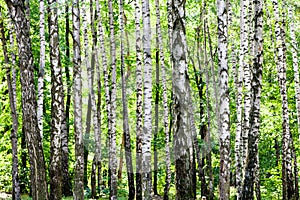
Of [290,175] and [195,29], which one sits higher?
[195,29]

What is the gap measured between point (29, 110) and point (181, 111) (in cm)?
327

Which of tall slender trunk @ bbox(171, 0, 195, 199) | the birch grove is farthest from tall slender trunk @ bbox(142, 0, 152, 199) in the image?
tall slender trunk @ bbox(171, 0, 195, 199)

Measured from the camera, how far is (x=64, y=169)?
18562 millimetres

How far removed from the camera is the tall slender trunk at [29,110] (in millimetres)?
9248

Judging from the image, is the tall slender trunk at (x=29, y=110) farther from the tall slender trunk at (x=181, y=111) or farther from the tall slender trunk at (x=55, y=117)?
the tall slender trunk at (x=181, y=111)

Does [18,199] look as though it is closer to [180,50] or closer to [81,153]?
[81,153]

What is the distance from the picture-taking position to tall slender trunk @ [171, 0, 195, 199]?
8.16 meters

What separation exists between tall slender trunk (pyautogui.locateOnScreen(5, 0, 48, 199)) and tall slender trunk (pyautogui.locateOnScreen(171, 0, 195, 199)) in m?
2.94

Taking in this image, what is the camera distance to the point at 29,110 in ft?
30.7

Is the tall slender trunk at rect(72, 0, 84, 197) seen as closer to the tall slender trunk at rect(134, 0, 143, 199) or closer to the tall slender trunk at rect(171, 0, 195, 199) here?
the tall slender trunk at rect(134, 0, 143, 199)

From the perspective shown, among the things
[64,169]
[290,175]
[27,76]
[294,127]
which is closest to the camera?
[27,76]

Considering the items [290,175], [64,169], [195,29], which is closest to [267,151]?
[195,29]

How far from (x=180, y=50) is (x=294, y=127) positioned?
15352 millimetres

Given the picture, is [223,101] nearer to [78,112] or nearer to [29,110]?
[78,112]
